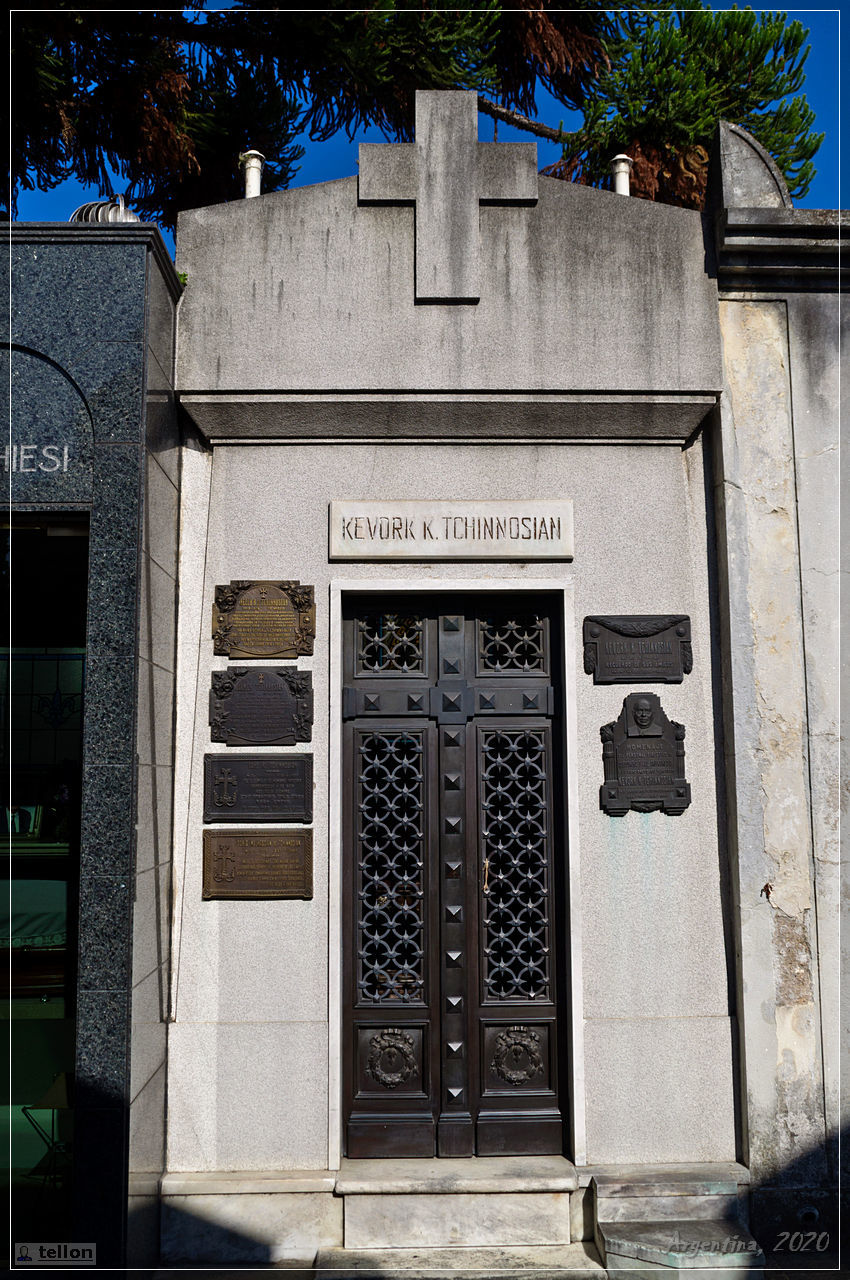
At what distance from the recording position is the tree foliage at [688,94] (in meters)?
10.8

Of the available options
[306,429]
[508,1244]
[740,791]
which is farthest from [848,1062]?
[306,429]

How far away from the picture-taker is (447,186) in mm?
5770

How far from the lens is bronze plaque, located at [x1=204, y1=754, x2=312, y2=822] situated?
552 cm

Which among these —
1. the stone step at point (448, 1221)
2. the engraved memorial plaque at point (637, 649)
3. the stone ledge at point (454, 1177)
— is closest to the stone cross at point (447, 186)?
the engraved memorial plaque at point (637, 649)

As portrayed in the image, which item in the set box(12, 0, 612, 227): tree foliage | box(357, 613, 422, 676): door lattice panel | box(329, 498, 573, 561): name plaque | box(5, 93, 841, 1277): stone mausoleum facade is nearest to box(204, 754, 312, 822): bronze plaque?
box(5, 93, 841, 1277): stone mausoleum facade

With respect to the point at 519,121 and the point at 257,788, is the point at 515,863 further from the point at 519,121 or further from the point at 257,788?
the point at 519,121

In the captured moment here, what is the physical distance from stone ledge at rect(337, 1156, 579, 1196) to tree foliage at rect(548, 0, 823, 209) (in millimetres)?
9691

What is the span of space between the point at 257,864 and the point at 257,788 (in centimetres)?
42

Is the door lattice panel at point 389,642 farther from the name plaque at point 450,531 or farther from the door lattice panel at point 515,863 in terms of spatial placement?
the door lattice panel at point 515,863

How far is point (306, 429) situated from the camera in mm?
5785

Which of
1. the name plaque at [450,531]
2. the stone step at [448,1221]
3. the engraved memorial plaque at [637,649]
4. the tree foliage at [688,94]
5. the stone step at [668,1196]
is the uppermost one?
the tree foliage at [688,94]

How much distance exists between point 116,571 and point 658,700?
10.1 ft

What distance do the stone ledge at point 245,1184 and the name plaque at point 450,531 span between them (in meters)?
3.37

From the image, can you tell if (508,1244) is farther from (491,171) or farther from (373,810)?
(491,171)
